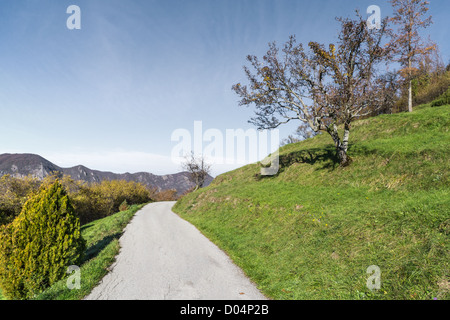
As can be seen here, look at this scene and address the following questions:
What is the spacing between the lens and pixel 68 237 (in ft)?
27.7

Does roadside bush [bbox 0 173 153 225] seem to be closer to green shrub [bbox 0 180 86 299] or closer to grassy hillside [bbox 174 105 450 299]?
green shrub [bbox 0 180 86 299]

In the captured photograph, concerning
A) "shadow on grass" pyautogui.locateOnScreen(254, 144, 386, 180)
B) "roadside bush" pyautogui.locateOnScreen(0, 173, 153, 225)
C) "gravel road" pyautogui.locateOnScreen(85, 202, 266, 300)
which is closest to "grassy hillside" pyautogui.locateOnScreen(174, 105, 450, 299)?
"shadow on grass" pyautogui.locateOnScreen(254, 144, 386, 180)

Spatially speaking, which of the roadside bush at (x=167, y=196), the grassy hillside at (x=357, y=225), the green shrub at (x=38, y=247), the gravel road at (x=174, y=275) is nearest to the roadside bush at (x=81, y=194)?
the green shrub at (x=38, y=247)

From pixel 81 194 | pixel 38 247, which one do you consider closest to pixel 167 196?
pixel 81 194

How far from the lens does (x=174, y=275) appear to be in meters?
7.66

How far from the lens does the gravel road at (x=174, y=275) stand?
20.5ft

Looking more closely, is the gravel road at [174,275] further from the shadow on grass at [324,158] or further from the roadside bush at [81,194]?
the roadside bush at [81,194]

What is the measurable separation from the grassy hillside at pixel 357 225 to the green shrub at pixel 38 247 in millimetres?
7260

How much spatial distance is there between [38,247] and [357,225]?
12635 mm

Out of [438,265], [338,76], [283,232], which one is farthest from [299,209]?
[338,76]

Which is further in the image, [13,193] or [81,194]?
[81,194]

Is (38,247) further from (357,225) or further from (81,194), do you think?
(81,194)
